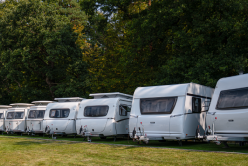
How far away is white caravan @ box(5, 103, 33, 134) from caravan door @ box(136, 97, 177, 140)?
41.0 ft

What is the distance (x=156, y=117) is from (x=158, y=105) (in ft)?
1.99

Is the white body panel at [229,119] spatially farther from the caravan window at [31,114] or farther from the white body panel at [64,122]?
the caravan window at [31,114]

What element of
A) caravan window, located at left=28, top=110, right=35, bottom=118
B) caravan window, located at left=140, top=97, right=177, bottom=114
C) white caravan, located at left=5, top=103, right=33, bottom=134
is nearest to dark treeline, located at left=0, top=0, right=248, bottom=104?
white caravan, located at left=5, top=103, right=33, bottom=134

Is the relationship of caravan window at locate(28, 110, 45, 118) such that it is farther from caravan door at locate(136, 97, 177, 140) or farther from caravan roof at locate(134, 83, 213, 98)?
caravan door at locate(136, 97, 177, 140)

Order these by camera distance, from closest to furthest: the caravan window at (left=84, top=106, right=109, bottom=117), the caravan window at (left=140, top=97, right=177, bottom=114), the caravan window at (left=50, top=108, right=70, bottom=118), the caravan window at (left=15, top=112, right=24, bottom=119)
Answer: the caravan window at (left=140, top=97, right=177, bottom=114) < the caravan window at (left=84, top=106, right=109, bottom=117) < the caravan window at (left=50, top=108, right=70, bottom=118) < the caravan window at (left=15, top=112, right=24, bottom=119)

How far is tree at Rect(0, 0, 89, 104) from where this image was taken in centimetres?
2789

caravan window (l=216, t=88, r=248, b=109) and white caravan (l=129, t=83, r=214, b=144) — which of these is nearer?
caravan window (l=216, t=88, r=248, b=109)

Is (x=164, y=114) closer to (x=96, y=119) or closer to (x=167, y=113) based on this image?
(x=167, y=113)

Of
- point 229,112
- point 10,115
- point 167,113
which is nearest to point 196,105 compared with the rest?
point 167,113

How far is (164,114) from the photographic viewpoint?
12562 millimetres

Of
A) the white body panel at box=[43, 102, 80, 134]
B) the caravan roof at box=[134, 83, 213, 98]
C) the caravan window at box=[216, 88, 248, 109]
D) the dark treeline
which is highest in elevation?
the dark treeline

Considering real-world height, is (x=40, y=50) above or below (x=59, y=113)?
above

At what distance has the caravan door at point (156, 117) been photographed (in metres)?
12.4

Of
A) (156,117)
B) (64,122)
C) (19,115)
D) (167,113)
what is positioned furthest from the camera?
(19,115)
